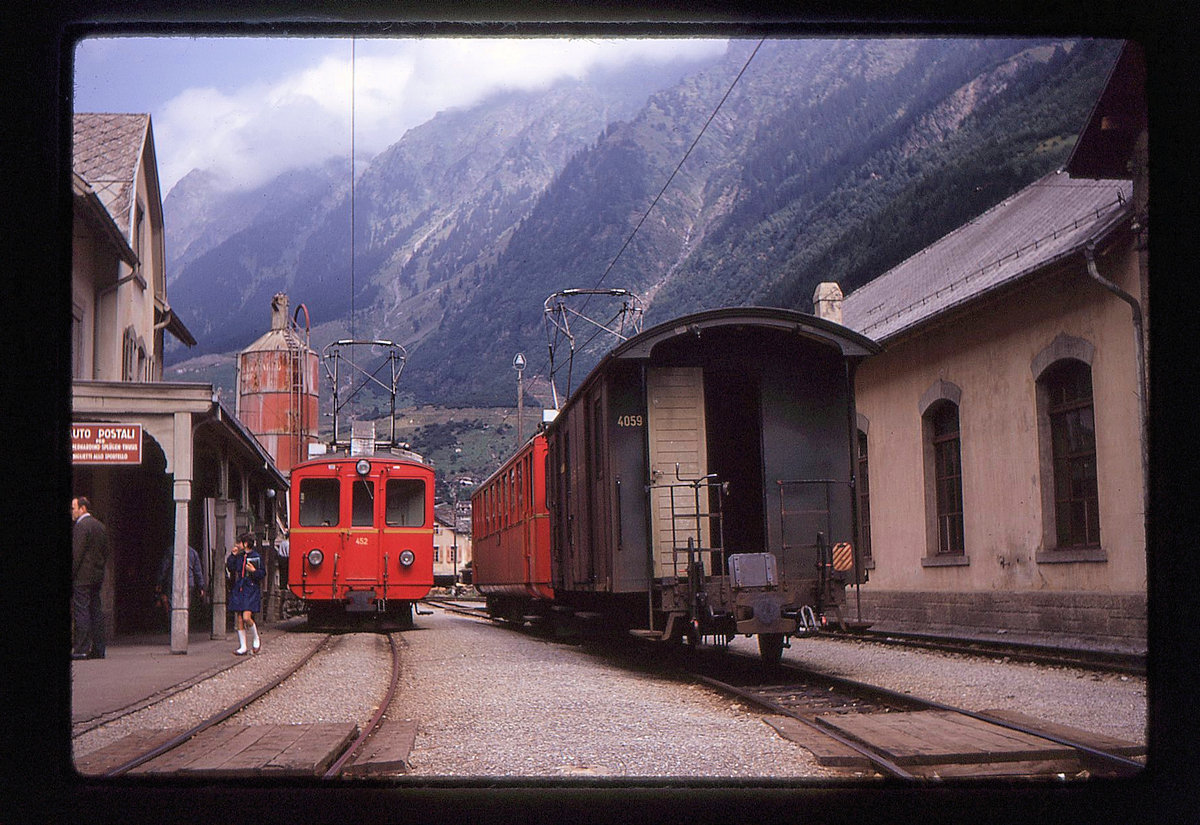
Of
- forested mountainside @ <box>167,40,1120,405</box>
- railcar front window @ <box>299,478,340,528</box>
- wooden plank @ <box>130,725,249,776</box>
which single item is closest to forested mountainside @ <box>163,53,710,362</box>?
forested mountainside @ <box>167,40,1120,405</box>

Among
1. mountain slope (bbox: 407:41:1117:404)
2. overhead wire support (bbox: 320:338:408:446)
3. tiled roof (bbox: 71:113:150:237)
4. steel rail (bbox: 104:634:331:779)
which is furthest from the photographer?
mountain slope (bbox: 407:41:1117:404)

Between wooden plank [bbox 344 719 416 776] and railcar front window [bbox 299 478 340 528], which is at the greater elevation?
railcar front window [bbox 299 478 340 528]

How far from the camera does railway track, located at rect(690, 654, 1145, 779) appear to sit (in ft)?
18.4

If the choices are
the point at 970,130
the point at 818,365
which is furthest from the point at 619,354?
the point at 970,130

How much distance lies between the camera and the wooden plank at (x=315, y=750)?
5551mm

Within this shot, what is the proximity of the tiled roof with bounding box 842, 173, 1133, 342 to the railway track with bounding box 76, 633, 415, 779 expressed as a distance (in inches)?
356

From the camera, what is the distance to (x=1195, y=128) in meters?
4.09

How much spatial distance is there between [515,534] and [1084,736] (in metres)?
12.2

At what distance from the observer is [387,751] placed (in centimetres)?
636

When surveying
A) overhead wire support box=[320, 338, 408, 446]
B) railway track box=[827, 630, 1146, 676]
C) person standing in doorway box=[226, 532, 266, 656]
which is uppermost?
overhead wire support box=[320, 338, 408, 446]

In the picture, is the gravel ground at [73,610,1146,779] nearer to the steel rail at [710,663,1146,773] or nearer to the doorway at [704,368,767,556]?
the steel rail at [710,663,1146,773]

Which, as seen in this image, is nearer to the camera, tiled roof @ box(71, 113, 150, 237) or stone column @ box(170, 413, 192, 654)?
stone column @ box(170, 413, 192, 654)

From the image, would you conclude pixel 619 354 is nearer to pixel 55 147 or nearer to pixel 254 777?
pixel 254 777

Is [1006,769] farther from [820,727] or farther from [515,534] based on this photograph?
[515,534]
